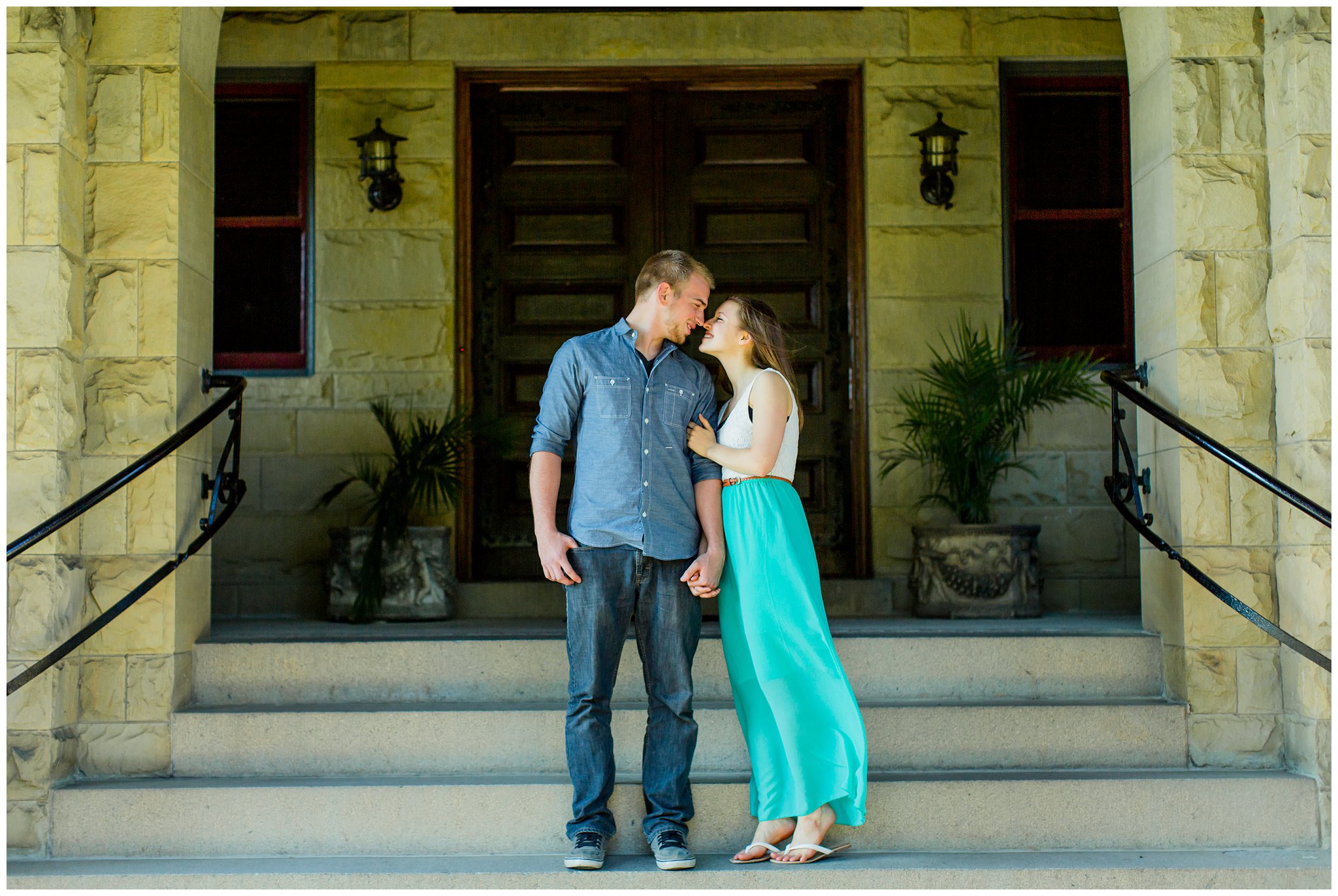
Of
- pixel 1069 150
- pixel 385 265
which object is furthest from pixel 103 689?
pixel 1069 150

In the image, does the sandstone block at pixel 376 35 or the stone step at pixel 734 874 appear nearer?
the stone step at pixel 734 874

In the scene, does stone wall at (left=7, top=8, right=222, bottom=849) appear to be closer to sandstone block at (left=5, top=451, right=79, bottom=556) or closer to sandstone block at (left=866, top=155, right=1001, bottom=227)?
sandstone block at (left=5, top=451, right=79, bottom=556)

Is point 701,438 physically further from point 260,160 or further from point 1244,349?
point 260,160

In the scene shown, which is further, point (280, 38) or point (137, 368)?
point (280, 38)

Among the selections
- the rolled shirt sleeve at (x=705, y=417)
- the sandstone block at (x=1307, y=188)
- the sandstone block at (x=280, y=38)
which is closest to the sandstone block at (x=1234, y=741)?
the sandstone block at (x=1307, y=188)

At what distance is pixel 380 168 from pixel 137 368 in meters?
2.03

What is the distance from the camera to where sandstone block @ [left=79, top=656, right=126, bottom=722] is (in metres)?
3.76

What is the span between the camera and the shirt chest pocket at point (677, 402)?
3312 mm

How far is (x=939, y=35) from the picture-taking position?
223 inches

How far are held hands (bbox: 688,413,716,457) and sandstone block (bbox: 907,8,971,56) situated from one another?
123 inches

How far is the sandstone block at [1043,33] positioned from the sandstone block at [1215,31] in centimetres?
182

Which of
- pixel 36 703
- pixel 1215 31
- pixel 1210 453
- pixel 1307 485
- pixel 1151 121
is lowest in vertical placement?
pixel 36 703

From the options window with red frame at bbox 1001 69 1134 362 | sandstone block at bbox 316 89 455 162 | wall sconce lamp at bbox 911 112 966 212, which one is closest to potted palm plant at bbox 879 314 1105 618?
window with red frame at bbox 1001 69 1134 362

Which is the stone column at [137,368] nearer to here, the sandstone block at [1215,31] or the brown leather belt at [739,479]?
the brown leather belt at [739,479]
